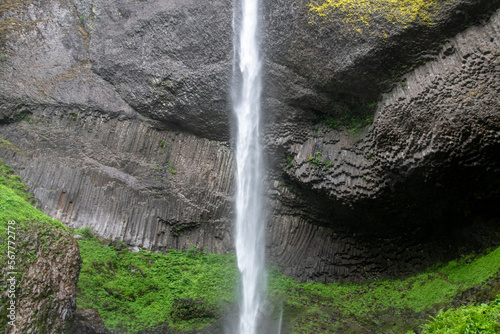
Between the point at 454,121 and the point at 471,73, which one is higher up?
the point at 471,73

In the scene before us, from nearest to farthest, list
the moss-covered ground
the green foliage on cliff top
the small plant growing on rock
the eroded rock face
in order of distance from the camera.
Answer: the eroded rock face
the moss-covered ground
the green foliage on cliff top
the small plant growing on rock

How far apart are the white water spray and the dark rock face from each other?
0.32 metres

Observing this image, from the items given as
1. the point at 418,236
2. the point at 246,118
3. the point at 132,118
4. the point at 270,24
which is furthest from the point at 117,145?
the point at 418,236

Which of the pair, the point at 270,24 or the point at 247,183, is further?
the point at 247,183

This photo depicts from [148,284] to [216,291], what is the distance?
1682 millimetres

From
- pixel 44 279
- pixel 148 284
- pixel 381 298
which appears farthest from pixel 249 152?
pixel 44 279

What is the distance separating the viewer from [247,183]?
37.8 ft

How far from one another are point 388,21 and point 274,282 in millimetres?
7205

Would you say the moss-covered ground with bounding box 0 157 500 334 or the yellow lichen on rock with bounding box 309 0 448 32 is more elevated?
the yellow lichen on rock with bounding box 309 0 448 32

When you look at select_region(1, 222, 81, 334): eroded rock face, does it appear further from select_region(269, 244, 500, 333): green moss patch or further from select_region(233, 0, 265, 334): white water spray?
select_region(233, 0, 265, 334): white water spray

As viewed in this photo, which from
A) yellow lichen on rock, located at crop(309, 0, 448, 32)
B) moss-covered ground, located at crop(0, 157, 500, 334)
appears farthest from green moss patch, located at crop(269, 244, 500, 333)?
yellow lichen on rock, located at crop(309, 0, 448, 32)

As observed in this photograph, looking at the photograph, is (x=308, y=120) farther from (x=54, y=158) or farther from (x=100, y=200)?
(x=54, y=158)

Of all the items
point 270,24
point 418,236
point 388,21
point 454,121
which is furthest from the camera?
point 270,24

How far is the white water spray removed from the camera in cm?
1102
